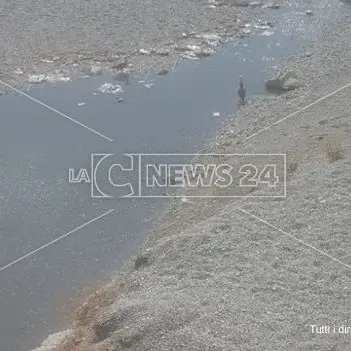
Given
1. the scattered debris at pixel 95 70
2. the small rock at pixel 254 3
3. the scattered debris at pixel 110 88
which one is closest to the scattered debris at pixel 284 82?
the scattered debris at pixel 110 88

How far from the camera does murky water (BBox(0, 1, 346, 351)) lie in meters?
11.9

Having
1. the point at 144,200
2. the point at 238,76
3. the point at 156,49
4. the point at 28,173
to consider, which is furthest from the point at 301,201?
the point at 156,49

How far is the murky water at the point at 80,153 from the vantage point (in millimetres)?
11859

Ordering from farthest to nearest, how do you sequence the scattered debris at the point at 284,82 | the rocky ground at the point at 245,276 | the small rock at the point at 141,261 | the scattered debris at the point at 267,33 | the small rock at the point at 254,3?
the small rock at the point at 254,3 < the scattered debris at the point at 267,33 < the scattered debris at the point at 284,82 < the small rock at the point at 141,261 < the rocky ground at the point at 245,276

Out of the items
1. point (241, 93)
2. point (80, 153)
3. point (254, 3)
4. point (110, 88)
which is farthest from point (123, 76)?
point (254, 3)

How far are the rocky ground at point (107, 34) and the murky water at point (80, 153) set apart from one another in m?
0.67

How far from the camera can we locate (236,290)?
31.8 ft

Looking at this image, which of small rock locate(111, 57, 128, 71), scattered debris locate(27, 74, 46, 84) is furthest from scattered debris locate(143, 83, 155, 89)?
scattered debris locate(27, 74, 46, 84)

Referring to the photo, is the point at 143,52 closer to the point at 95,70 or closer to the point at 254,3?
the point at 95,70

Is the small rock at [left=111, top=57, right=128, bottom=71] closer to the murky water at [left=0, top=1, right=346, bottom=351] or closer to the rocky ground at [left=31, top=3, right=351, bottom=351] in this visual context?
the murky water at [left=0, top=1, right=346, bottom=351]

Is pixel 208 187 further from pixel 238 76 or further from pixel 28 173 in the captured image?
pixel 238 76

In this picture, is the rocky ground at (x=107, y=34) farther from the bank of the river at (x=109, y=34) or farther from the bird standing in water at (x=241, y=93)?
the bird standing in water at (x=241, y=93)

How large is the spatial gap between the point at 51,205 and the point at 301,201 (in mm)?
4730

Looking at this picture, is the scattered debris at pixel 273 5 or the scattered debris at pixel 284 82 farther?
the scattered debris at pixel 273 5
